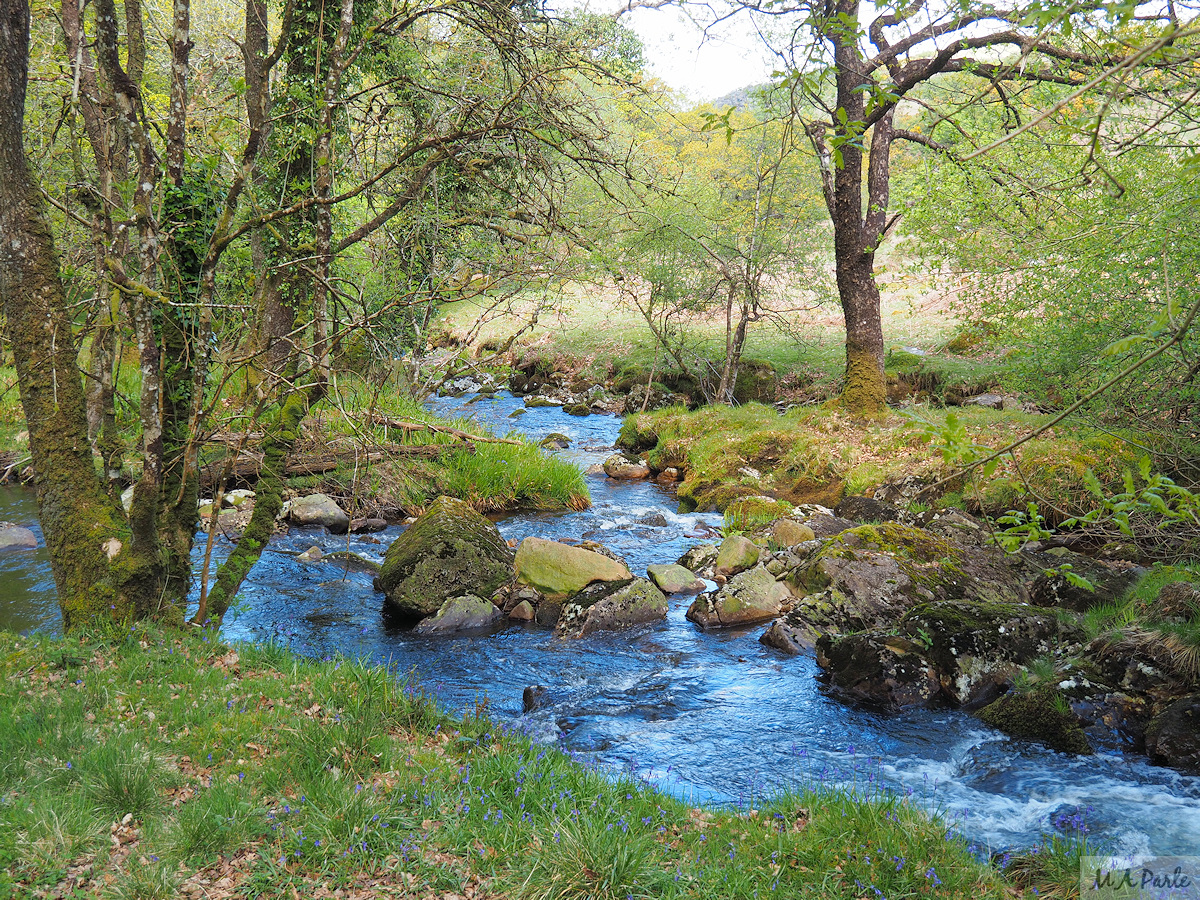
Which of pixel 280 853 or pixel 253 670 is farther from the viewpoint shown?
pixel 253 670

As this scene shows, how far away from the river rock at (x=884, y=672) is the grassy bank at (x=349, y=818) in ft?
5.07

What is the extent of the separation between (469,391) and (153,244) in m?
19.5

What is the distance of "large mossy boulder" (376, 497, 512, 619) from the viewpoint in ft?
27.3

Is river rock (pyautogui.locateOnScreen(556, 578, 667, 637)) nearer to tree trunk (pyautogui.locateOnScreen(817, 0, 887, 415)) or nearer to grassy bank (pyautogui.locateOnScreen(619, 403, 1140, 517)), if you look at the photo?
grassy bank (pyautogui.locateOnScreen(619, 403, 1140, 517))

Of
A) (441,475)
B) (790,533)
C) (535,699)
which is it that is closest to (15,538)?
(441,475)

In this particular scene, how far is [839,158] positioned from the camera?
2705 mm

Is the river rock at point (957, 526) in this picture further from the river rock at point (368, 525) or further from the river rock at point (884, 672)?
the river rock at point (368, 525)

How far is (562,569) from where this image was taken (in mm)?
8922

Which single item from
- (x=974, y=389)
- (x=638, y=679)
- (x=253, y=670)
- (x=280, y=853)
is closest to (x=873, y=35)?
(x=974, y=389)

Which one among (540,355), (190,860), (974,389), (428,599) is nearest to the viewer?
(190,860)

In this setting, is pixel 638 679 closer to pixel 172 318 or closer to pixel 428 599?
pixel 428 599

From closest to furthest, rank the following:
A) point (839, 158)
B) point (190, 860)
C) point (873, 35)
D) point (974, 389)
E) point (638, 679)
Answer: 1. point (839, 158)
2. point (190, 860)
3. point (638, 679)
4. point (873, 35)
5. point (974, 389)

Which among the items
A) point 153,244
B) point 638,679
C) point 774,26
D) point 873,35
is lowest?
point 638,679

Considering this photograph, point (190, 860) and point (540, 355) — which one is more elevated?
point (540, 355)
